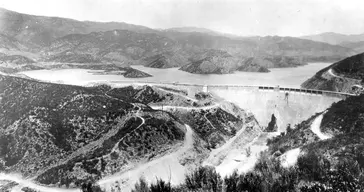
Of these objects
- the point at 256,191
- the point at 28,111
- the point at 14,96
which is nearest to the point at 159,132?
the point at 28,111

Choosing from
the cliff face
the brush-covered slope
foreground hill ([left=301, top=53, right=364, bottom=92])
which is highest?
foreground hill ([left=301, top=53, right=364, bottom=92])

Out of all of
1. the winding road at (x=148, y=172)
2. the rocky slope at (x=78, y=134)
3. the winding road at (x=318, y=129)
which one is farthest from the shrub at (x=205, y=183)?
the winding road at (x=318, y=129)

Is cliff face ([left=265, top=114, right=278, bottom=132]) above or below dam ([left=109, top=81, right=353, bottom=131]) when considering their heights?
below

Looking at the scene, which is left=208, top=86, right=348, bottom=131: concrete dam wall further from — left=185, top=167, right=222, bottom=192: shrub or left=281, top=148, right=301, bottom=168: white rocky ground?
left=185, top=167, right=222, bottom=192: shrub

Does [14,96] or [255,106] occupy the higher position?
[14,96]

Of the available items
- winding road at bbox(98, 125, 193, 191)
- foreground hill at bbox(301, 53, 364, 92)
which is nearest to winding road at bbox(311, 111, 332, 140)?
winding road at bbox(98, 125, 193, 191)

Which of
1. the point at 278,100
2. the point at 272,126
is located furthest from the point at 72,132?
the point at 278,100

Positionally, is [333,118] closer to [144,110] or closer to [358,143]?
[358,143]
